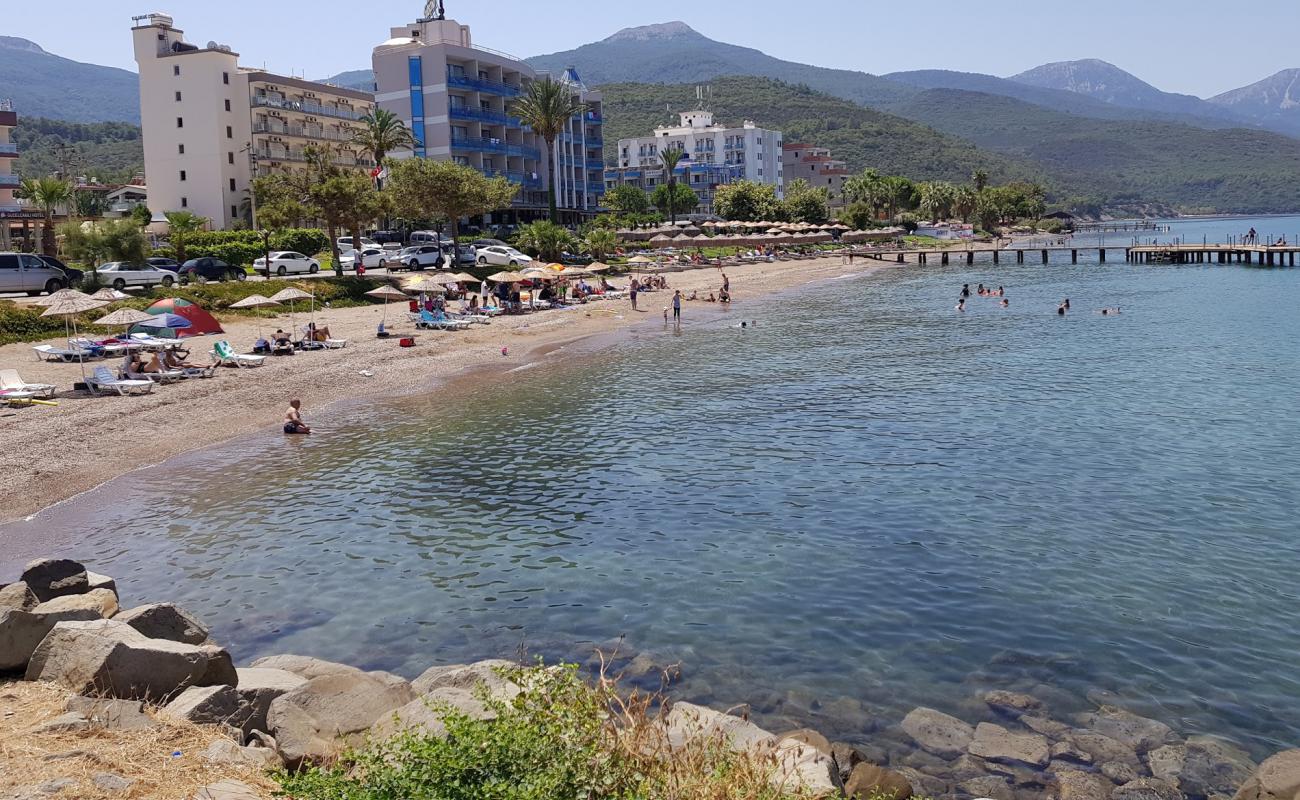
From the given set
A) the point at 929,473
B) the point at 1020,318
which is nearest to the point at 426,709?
the point at 929,473

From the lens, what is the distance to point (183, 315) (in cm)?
3472

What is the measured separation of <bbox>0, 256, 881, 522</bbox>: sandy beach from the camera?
75.4 feet

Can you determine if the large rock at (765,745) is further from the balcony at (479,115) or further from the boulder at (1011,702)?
the balcony at (479,115)

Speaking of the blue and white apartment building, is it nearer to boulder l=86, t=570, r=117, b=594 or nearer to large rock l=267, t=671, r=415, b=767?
boulder l=86, t=570, r=117, b=594

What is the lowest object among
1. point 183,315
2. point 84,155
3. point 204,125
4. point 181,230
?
point 183,315

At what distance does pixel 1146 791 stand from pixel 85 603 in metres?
11.8

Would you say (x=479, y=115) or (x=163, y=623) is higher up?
(x=479, y=115)

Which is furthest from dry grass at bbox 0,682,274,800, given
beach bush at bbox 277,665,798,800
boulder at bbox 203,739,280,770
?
beach bush at bbox 277,665,798,800

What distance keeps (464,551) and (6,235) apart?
68.7 metres

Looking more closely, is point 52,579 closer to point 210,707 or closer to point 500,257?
point 210,707

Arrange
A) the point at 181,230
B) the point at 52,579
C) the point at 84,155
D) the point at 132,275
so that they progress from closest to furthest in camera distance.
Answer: the point at 52,579
the point at 132,275
the point at 181,230
the point at 84,155

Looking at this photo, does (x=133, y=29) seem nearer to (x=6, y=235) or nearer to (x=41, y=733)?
(x=6, y=235)

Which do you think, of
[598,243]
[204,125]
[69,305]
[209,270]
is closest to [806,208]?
[598,243]

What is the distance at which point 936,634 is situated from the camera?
1392cm
